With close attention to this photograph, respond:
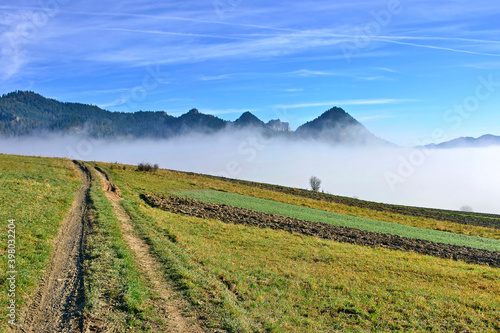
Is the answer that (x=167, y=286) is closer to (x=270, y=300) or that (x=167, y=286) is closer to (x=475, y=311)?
(x=270, y=300)

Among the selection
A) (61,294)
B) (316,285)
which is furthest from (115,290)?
(316,285)

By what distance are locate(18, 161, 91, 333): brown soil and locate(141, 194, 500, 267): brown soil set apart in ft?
48.3

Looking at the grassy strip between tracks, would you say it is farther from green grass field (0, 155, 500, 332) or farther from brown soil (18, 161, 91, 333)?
brown soil (18, 161, 91, 333)

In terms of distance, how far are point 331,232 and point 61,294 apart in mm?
23183

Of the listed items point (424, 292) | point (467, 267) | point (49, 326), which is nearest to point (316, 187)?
point (467, 267)

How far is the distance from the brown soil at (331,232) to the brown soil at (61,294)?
14.7m

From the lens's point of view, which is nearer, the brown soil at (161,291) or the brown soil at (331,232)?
the brown soil at (161,291)

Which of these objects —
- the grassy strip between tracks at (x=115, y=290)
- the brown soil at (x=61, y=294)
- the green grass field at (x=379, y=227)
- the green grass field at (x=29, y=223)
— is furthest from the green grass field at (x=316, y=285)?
the green grass field at (x=379, y=227)

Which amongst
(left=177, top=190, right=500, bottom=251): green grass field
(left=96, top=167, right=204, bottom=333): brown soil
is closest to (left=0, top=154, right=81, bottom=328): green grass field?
(left=96, top=167, right=204, bottom=333): brown soil

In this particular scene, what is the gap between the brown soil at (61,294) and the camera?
8.55 metres

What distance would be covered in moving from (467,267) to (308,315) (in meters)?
16.7

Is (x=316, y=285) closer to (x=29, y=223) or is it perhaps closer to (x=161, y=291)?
(x=161, y=291)

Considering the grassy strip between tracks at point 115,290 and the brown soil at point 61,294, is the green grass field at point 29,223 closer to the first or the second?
the brown soil at point 61,294

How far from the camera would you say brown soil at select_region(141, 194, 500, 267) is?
2592 centimetres
